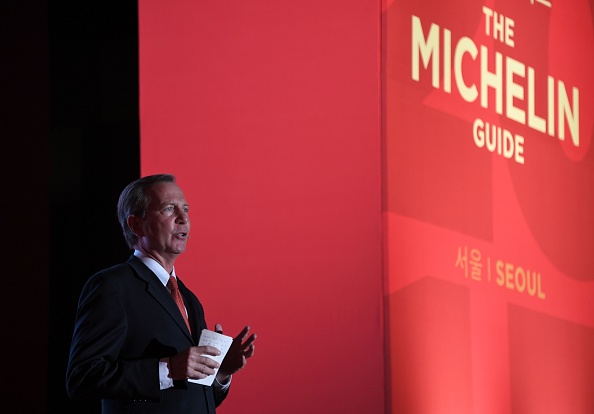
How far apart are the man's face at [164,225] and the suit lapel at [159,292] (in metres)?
0.07

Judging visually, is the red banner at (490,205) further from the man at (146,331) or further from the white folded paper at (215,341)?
the white folded paper at (215,341)

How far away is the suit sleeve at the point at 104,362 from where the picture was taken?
2.12 meters

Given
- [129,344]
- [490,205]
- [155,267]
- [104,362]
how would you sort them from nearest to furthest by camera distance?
[104,362] → [129,344] → [155,267] → [490,205]

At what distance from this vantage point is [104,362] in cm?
213

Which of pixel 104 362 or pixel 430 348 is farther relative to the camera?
pixel 430 348

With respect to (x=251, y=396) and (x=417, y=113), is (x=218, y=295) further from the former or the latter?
(x=417, y=113)

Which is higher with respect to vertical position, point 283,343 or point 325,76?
point 325,76

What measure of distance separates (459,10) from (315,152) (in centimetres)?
126

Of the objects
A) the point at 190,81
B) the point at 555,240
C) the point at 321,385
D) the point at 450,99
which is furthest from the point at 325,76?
the point at 555,240

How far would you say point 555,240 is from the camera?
195 inches

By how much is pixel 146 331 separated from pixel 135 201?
38 cm

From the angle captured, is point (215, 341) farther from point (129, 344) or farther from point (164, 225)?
point (164, 225)

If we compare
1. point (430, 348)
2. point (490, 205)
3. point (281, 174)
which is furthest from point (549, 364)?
point (281, 174)

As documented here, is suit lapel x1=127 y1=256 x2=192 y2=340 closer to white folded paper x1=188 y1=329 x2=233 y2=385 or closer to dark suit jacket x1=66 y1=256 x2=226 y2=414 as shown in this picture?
dark suit jacket x1=66 y1=256 x2=226 y2=414
